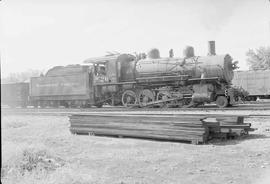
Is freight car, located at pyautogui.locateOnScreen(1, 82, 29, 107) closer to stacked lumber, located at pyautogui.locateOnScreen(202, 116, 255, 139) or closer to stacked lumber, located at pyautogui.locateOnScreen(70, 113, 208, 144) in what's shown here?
stacked lumber, located at pyautogui.locateOnScreen(70, 113, 208, 144)

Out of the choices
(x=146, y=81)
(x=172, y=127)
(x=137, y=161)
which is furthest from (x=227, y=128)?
(x=146, y=81)

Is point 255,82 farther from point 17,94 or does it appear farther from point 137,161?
point 137,161

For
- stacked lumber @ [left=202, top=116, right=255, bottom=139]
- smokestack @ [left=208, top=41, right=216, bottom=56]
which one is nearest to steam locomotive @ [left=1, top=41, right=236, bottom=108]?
smokestack @ [left=208, top=41, right=216, bottom=56]

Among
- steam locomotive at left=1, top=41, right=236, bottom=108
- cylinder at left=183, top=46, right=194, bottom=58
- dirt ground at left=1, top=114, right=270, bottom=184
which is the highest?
cylinder at left=183, top=46, right=194, bottom=58

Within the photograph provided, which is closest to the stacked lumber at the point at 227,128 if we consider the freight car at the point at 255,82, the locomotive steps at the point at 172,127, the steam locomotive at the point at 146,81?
the locomotive steps at the point at 172,127

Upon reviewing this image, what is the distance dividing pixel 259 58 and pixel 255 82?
761 inches

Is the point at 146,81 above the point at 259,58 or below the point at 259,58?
below

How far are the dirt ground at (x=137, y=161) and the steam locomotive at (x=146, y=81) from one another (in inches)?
273

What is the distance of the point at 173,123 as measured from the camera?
8281 millimetres

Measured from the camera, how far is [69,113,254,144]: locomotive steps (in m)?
7.95

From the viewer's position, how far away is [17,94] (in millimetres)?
26062

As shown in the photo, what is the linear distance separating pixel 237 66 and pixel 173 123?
1072 centimetres

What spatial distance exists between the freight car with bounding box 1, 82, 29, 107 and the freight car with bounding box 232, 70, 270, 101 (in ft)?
57.3

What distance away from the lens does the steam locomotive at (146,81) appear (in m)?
16.2
